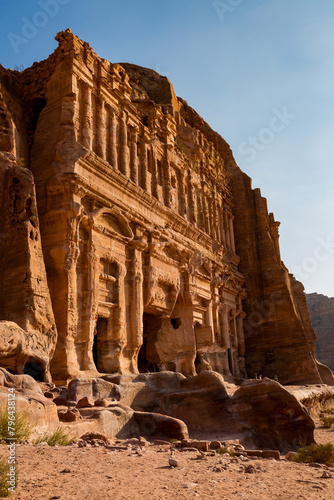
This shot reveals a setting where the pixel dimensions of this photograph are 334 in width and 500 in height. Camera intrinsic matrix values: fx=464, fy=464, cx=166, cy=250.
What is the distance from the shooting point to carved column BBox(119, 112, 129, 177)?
1584cm

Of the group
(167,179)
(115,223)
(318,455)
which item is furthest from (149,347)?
(318,455)

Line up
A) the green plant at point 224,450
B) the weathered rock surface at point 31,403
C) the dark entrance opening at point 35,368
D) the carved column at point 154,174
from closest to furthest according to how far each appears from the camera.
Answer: the weathered rock surface at point 31,403
the green plant at point 224,450
the dark entrance opening at point 35,368
the carved column at point 154,174

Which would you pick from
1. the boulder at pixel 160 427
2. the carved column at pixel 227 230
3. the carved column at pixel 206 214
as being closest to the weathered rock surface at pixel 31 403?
the boulder at pixel 160 427

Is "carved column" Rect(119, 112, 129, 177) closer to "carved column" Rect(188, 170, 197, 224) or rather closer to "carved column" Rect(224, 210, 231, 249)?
"carved column" Rect(188, 170, 197, 224)

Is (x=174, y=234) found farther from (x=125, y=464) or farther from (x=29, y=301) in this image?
(x=125, y=464)

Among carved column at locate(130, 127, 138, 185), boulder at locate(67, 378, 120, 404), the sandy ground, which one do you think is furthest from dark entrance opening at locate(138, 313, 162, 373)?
the sandy ground

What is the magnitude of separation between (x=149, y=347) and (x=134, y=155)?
23.4ft

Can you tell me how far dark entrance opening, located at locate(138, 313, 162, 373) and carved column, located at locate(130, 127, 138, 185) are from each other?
5.37 metres

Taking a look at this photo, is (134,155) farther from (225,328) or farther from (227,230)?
(227,230)

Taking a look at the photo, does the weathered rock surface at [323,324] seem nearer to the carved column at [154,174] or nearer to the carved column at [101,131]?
the carved column at [154,174]

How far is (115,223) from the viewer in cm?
1470

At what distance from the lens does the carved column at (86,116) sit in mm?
13921

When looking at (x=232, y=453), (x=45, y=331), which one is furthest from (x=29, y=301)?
(x=232, y=453)

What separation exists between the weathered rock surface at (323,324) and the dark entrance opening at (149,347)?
32.8 m
